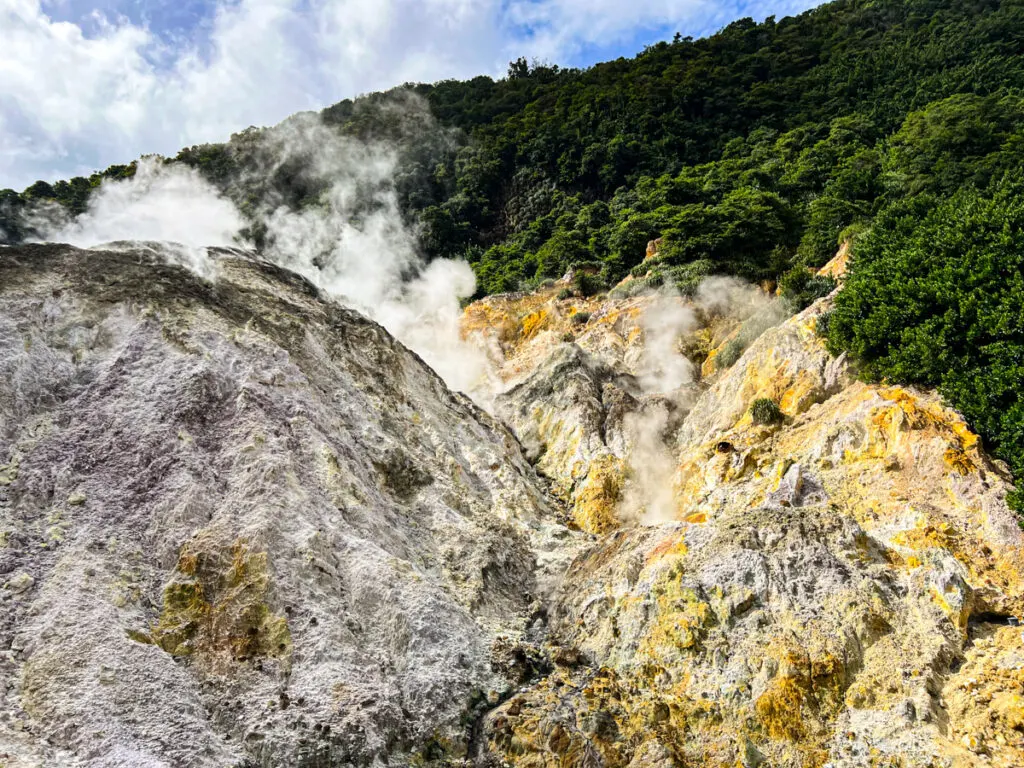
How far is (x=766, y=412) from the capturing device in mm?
13078

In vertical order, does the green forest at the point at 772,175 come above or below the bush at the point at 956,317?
above

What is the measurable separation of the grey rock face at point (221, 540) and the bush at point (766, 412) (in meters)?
4.56

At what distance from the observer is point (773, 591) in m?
8.45

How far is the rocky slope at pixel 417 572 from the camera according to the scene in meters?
6.70

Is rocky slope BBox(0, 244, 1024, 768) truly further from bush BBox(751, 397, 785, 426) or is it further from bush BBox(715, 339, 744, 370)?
bush BBox(715, 339, 744, 370)

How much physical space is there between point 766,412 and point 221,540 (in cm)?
995

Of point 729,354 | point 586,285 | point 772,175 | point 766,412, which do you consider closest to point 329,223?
point 586,285

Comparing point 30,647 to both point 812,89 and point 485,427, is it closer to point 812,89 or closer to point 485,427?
point 485,427

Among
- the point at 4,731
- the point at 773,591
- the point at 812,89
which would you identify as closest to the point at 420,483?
the point at 773,591

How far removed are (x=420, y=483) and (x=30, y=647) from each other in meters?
6.09

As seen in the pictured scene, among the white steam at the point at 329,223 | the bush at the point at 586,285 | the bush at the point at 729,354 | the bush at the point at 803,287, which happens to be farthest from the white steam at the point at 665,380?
the white steam at the point at 329,223

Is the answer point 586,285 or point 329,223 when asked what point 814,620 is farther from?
point 329,223

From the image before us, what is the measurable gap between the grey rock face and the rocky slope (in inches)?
1.3

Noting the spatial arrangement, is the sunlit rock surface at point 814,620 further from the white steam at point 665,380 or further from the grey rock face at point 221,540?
the white steam at point 665,380
